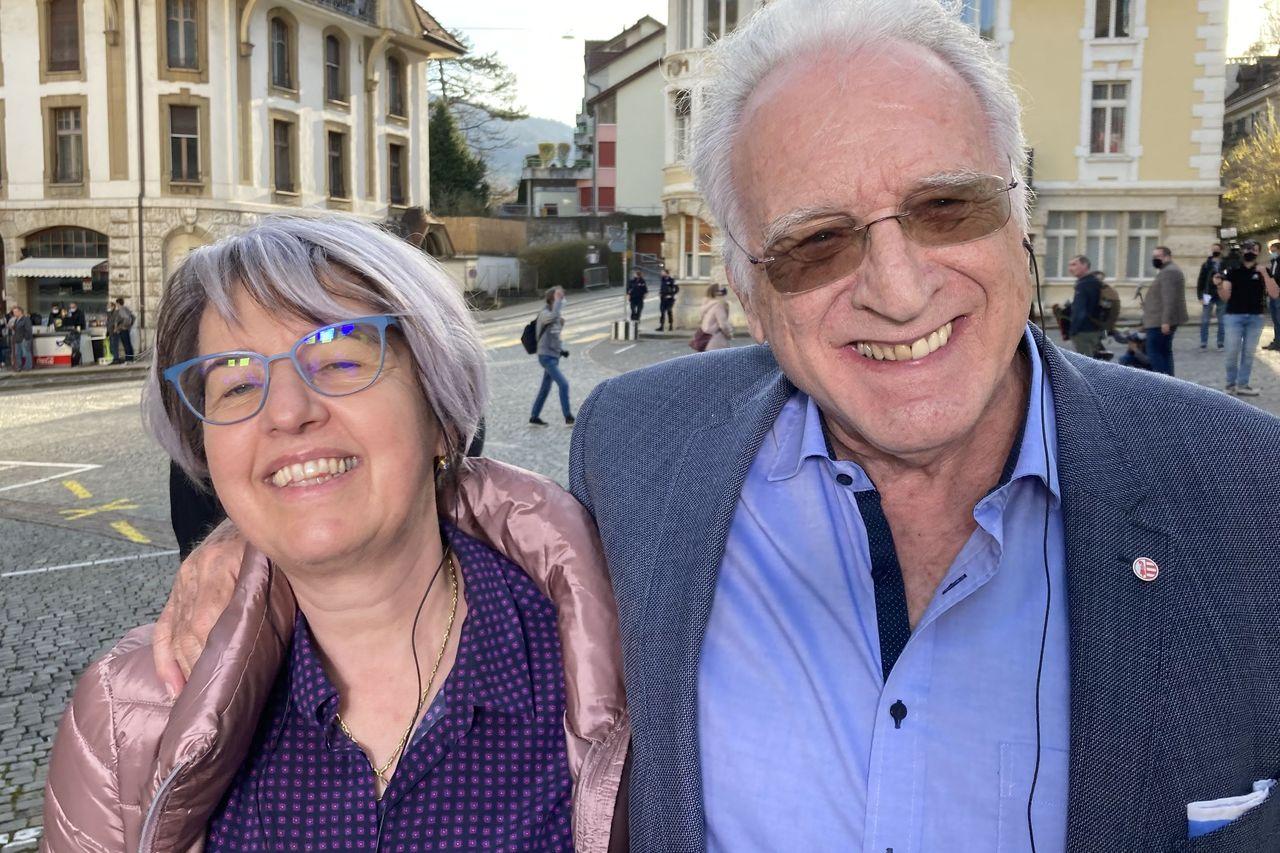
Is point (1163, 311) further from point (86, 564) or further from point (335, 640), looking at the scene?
point (335, 640)

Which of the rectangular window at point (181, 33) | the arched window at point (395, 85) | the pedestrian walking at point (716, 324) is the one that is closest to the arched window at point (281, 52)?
the rectangular window at point (181, 33)

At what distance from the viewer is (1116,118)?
2806 centimetres

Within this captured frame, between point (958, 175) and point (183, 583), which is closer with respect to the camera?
point (958, 175)

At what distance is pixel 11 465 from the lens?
41.5 ft

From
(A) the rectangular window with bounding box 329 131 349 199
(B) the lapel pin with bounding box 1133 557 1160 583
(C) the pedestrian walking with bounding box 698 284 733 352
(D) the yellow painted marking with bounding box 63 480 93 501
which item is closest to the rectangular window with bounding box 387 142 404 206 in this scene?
(A) the rectangular window with bounding box 329 131 349 199

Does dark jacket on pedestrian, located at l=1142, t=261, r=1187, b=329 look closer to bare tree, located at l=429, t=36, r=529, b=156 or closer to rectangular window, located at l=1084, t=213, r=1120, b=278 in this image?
rectangular window, located at l=1084, t=213, r=1120, b=278

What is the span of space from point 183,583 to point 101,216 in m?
31.5

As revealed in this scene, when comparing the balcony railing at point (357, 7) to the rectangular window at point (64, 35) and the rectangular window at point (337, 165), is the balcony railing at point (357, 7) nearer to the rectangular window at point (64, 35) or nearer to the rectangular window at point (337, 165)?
the rectangular window at point (337, 165)

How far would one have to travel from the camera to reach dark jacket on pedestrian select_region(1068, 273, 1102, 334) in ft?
45.0

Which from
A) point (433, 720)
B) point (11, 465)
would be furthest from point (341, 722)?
point (11, 465)

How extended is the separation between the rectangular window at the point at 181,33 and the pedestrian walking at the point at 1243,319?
26.4 metres

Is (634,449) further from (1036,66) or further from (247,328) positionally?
(1036,66)

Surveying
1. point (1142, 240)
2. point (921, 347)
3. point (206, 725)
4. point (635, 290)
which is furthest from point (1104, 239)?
point (206, 725)

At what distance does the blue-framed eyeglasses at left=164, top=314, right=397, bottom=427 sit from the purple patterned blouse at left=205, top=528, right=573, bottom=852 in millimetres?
483
